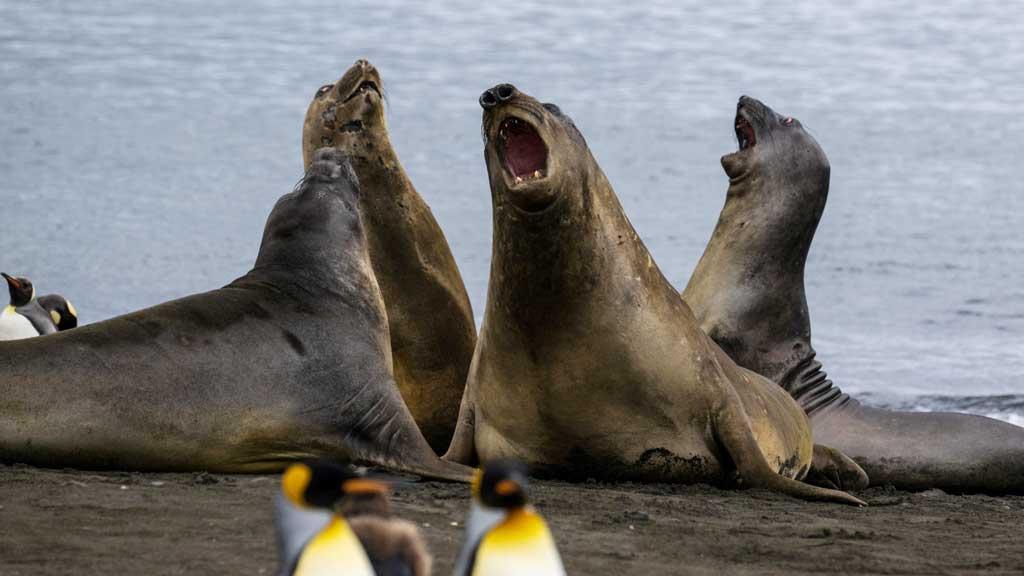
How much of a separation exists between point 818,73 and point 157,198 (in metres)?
11.6

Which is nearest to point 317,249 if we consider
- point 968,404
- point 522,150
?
point 522,150

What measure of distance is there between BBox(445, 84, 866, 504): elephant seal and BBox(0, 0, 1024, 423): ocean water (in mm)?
3946

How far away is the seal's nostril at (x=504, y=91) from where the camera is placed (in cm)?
560

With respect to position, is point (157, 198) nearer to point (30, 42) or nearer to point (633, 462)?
point (633, 462)

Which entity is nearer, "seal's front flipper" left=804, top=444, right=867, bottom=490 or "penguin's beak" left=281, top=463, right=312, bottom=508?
"penguin's beak" left=281, top=463, right=312, bottom=508

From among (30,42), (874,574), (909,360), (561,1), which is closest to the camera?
(874,574)

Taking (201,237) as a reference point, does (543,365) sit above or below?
above

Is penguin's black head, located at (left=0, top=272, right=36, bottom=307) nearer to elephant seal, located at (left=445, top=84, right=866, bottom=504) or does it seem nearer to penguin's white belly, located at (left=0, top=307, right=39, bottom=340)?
penguin's white belly, located at (left=0, top=307, right=39, bottom=340)

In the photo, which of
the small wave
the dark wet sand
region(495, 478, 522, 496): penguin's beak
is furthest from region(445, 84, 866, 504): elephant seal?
the small wave

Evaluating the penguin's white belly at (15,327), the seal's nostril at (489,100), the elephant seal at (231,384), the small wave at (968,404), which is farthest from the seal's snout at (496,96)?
the penguin's white belly at (15,327)

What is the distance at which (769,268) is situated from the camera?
7688mm

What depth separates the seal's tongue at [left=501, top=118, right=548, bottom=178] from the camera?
5709 mm

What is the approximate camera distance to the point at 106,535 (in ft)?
15.0

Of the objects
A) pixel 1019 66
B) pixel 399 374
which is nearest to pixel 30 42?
pixel 1019 66
